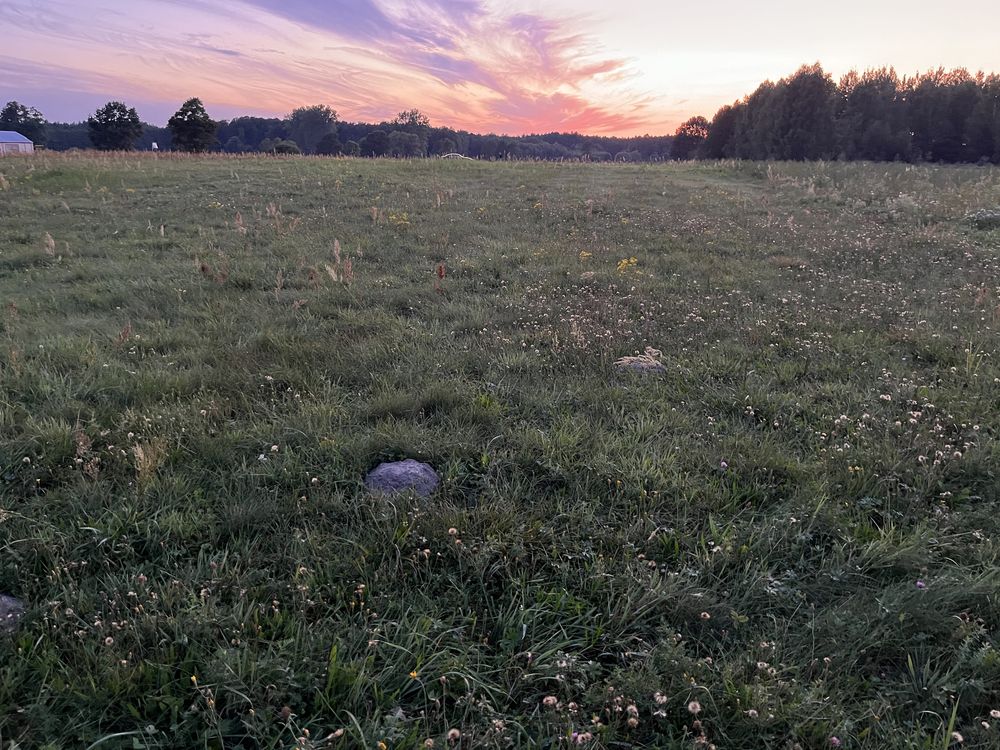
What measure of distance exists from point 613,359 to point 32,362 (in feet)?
17.5

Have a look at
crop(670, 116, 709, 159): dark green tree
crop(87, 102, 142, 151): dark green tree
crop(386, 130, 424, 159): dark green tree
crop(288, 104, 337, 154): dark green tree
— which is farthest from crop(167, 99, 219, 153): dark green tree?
crop(670, 116, 709, 159): dark green tree

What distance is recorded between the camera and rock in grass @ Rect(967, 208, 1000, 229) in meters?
12.4

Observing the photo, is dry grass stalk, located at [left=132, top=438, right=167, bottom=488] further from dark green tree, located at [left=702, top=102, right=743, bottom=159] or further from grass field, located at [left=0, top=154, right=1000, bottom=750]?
dark green tree, located at [left=702, top=102, right=743, bottom=159]

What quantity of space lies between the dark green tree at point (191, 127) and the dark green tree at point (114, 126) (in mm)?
11533

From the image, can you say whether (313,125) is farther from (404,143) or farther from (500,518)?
(500,518)

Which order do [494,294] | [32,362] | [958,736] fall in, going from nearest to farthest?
[958,736] → [32,362] → [494,294]

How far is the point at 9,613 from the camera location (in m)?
2.50

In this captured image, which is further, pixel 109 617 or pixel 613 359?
pixel 613 359

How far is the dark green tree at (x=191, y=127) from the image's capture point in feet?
184

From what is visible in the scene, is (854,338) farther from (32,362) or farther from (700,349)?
(32,362)

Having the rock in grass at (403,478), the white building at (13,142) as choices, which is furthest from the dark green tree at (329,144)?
the rock in grass at (403,478)

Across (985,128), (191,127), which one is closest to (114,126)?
(191,127)

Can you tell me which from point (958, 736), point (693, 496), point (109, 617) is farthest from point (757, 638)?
point (109, 617)

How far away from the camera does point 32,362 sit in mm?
4938
